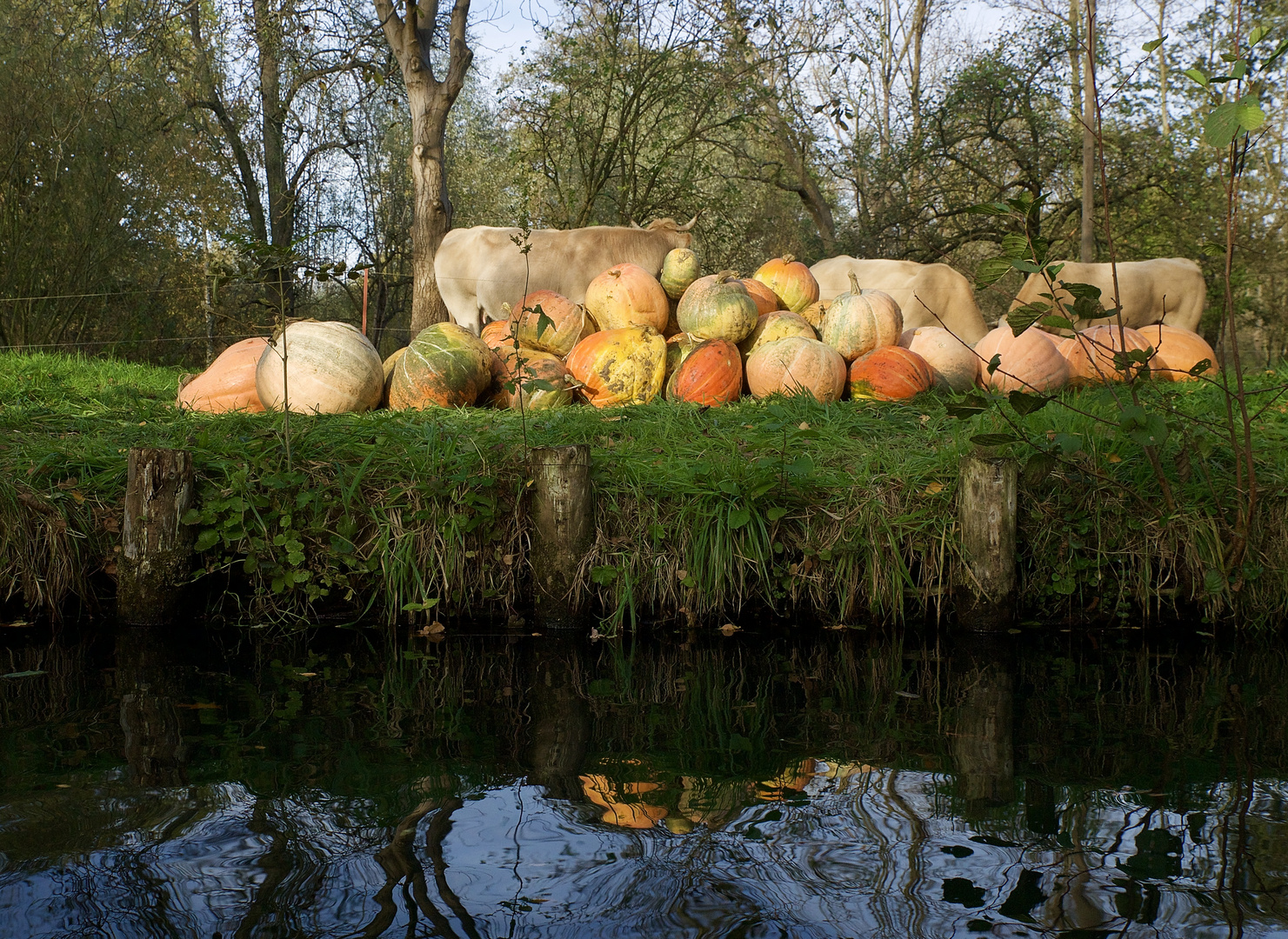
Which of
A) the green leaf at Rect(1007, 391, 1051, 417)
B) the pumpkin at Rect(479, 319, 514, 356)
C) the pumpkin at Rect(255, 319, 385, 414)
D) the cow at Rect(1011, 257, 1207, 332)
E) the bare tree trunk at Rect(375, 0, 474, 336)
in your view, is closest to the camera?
the green leaf at Rect(1007, 391, 1051, 417)

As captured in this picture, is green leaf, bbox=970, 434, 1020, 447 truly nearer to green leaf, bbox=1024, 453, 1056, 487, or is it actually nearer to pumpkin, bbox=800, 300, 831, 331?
green leaf, bbox=1024, 453, 1056, 487

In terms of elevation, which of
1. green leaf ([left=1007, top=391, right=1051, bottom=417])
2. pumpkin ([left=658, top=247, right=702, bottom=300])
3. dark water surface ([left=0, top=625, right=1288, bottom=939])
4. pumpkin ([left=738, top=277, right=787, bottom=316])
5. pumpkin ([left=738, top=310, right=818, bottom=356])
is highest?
pumpkin ([left=658, top=247, right=702, bottom=300])

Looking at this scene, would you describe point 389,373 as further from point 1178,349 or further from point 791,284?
point 1178,349

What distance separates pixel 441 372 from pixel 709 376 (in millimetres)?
1556

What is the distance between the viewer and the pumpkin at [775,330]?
19.2ft

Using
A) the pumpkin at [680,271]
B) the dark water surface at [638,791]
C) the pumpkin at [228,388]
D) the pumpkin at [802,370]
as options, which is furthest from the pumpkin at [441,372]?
the dark water surface at [638,791]

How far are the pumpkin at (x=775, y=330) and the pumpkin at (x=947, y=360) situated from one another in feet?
2.19

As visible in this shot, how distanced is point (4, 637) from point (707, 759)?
2.70 meters

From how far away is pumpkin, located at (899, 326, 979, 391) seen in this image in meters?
5.81

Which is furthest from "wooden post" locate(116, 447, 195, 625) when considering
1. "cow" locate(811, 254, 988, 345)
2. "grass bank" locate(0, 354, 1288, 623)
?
"cow" locate(811, 254, 988, 345)

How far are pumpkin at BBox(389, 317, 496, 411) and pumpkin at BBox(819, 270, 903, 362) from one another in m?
2.13

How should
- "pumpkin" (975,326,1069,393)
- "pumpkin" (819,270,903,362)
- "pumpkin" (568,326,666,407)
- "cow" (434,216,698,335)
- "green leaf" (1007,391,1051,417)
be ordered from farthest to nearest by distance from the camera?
"cow" (434,216,698,335), "pumpkin" (819,270,903,362), "pumpkin" (568,326,666,407), "pumpkin" (975,326,1069,393), "green leaf" (1007,391,1051,417)

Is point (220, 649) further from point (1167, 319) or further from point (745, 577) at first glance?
point (1167, 319)

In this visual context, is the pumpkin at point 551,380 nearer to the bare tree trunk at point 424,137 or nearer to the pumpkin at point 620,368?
the pumpkin at point 620,368
